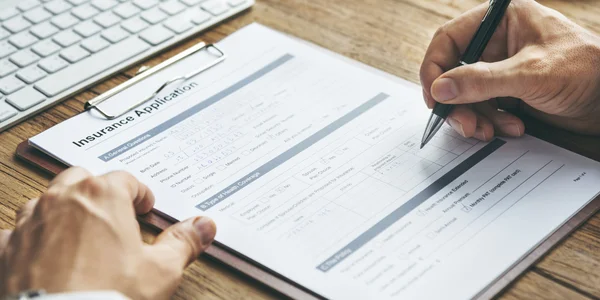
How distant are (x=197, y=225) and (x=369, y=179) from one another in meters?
0.21

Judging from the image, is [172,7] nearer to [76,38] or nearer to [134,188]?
[76,38]

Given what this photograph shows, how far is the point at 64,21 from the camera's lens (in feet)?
3.47

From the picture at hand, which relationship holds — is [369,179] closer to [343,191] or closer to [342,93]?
[343,191]

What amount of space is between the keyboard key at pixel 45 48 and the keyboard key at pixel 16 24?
5 centimetres

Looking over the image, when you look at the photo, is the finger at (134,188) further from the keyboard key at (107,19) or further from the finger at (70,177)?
the keyboard key at (107,19)

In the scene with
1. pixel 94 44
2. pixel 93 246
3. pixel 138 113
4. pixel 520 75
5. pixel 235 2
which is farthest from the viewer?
pixel 235 2

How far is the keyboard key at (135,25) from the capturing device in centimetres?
106

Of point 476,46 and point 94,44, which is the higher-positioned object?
point 476,46

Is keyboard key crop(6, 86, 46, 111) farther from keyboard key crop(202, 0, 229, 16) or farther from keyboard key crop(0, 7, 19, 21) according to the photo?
keyboard key crop(202, 0, 229, 16)

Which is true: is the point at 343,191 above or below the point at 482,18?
below

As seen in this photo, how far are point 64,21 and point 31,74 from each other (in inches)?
5.2

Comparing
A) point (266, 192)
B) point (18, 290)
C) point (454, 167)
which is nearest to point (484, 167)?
point (454, 167)

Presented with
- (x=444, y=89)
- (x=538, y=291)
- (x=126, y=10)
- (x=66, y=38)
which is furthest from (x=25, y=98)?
(x=538, y=291)

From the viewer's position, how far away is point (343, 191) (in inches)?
30.5
